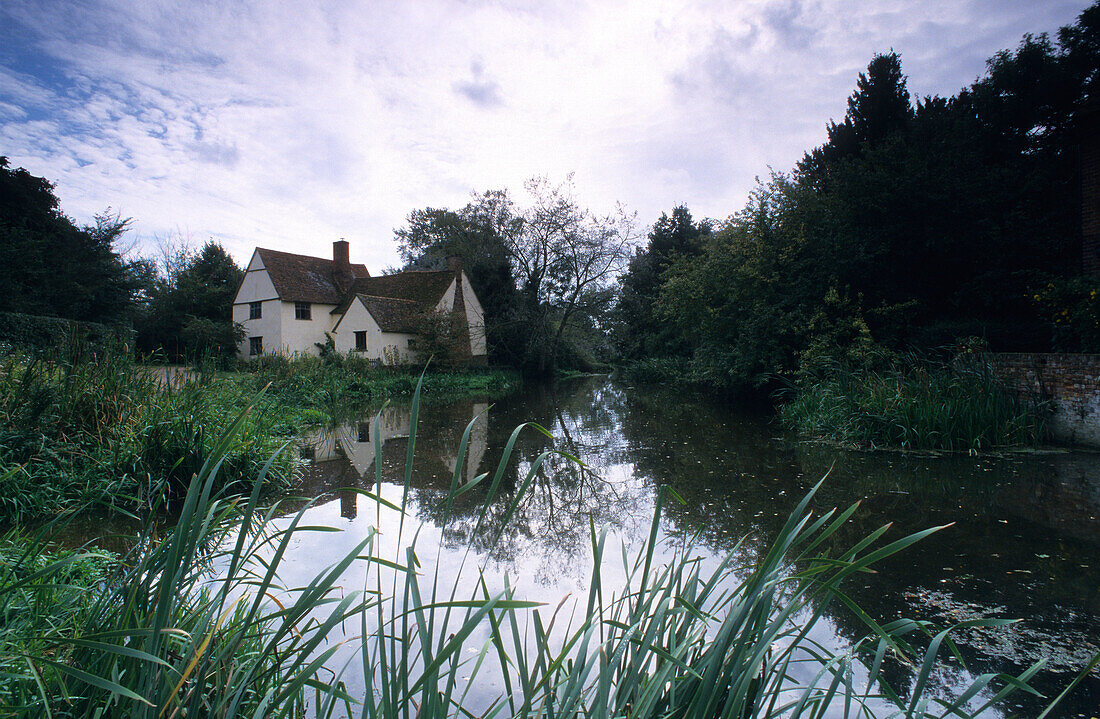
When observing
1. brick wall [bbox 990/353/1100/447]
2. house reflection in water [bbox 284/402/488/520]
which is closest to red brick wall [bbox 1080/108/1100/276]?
brick wall [bbox 990/353/1100/447]

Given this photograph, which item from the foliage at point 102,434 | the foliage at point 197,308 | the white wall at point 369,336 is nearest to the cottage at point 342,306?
the white wall at point 369,336

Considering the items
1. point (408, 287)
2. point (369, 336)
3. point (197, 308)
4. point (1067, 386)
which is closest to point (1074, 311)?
point (1067, 386)

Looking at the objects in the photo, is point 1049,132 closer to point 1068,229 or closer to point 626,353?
point 1068,229

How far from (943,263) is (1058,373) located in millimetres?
3778

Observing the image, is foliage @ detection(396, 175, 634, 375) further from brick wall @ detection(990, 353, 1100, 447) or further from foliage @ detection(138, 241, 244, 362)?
brick wall @ detection(990, 353, 1100, 447)

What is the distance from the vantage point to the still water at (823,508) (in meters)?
2.94

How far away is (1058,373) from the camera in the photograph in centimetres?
727

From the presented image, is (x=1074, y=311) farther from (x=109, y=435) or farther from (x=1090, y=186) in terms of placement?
(x=109, y=435)

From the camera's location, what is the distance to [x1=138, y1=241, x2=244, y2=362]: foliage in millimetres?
26422

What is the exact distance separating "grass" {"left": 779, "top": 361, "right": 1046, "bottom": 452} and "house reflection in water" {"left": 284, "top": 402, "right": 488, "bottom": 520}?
18.8 feet

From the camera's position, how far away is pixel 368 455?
25.8 ft

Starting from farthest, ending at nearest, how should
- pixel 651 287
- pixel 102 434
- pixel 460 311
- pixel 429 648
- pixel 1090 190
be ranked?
pixel 651 287, pixel 460 311, pixel 1090 190, pixel 102 434, pixel 429 648

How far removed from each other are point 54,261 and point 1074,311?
27.8 meters

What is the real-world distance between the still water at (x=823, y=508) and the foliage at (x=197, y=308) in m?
21.3
